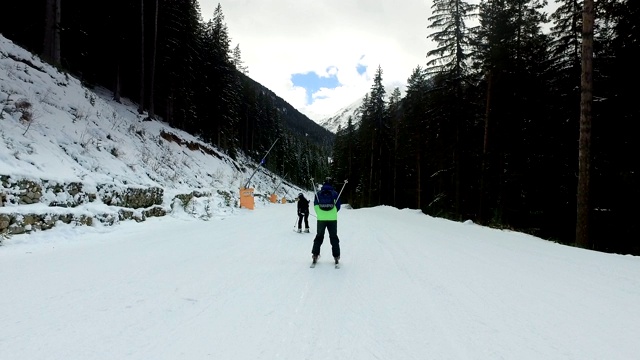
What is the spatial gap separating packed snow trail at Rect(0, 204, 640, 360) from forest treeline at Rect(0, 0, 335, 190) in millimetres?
16652

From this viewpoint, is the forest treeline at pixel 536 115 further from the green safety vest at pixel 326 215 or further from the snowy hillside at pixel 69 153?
the snowy hillside at pixel 69 153

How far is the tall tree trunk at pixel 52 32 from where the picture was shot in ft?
52.9

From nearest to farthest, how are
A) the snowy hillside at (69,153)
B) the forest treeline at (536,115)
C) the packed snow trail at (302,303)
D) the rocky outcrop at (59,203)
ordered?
the packed snow trail at (302,303) → the rocky outcrop at (59,203) → the snowy hillside at (69,153) → the forest treeline at (536,115)

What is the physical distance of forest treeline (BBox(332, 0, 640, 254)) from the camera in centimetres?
1199

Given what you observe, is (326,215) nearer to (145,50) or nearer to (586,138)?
(586,138)

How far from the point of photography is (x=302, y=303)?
4.21m

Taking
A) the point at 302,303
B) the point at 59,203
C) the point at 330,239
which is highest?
the point at 59,203

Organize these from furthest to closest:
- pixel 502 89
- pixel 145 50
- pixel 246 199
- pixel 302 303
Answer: pixel 145 50 < pixel 246 199 < pixel 502 89 < pixel 302 303

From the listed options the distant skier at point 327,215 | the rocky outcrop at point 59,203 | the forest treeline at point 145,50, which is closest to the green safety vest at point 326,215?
the distant skier at point 327,215

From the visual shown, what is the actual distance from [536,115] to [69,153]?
20.2 meters

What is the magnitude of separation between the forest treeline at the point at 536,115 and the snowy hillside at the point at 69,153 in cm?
1462

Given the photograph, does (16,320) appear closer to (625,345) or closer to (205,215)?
(625,345)

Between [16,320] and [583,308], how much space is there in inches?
259

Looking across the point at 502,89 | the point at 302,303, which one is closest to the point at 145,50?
the point at 502,89
